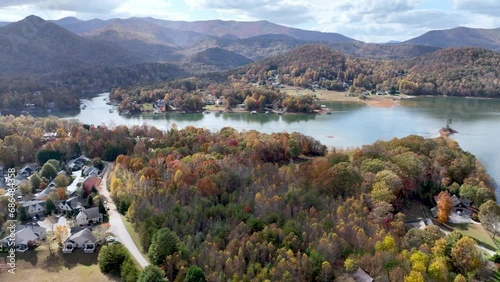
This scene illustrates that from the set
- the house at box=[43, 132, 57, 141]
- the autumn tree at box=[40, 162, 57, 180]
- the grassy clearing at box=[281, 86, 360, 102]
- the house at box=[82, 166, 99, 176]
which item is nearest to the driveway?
the house at box=[82, 166, 99, 176]

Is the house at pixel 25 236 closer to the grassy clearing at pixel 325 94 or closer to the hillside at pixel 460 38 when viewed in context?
the grassy clearing at pixel 325 94

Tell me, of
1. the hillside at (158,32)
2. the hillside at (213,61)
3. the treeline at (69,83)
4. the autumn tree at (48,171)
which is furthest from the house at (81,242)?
the hillside at (158,32)

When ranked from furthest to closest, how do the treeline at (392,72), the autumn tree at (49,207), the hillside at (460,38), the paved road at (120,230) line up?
the hillside at (460,38), the treeline at (392,72), the autumn tree at (49,207), the paved road at (120,230)

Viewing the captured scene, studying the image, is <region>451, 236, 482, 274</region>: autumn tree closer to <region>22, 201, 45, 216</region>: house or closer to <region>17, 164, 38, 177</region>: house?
<region>22, 201, 45, 216</region>: house

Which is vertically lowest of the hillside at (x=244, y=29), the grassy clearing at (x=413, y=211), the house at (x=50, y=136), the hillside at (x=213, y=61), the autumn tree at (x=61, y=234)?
the grassy clearing at (x=413, y=211)

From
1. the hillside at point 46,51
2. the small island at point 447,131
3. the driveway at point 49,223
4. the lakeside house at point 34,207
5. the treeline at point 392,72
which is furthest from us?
the hillside at point 46,51

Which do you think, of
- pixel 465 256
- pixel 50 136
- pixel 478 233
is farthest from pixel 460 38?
pixel 465 256
